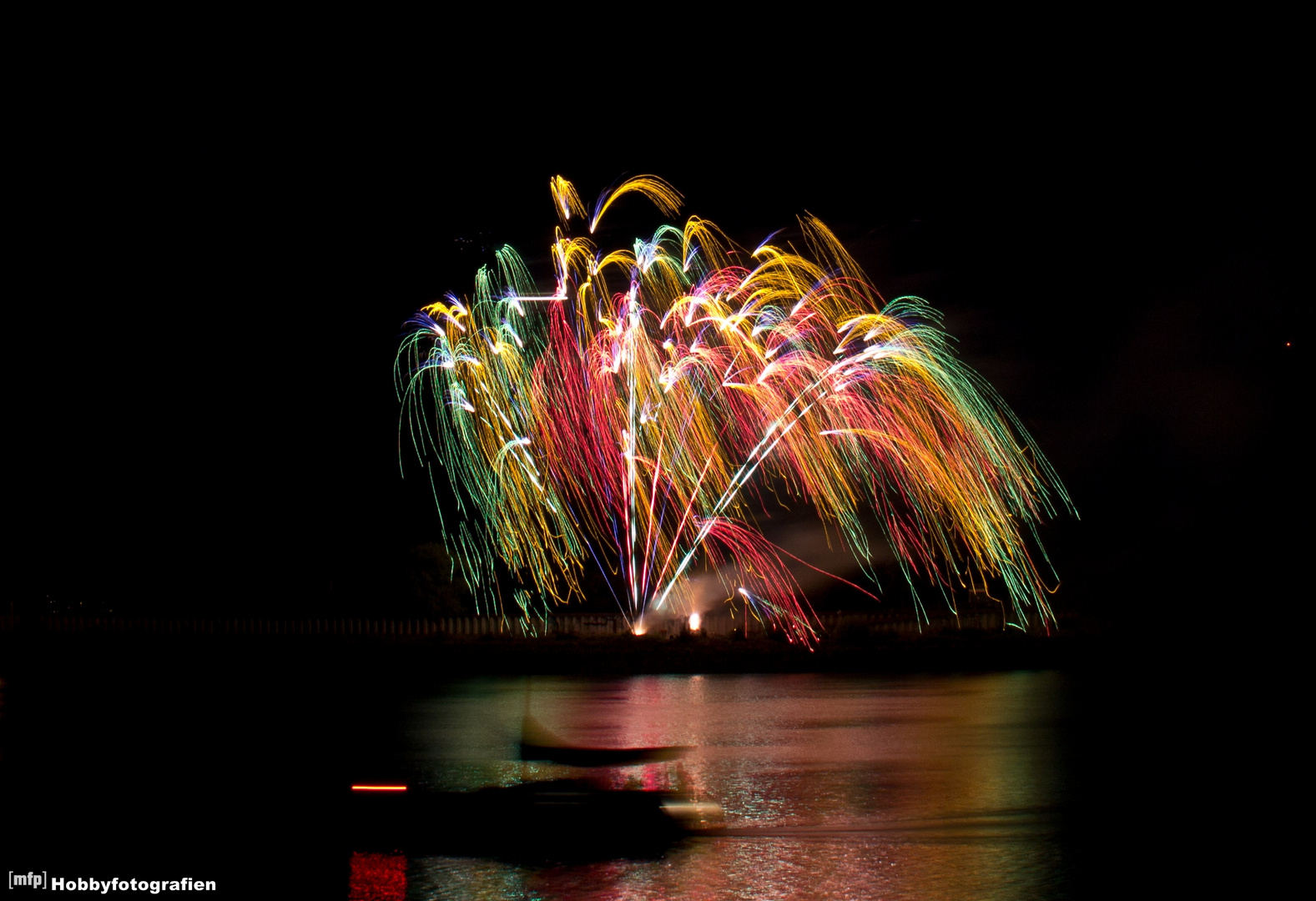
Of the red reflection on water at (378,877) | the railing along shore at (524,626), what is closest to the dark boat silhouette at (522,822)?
the red reflection on water at (378,877)

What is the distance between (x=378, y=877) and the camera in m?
7.40

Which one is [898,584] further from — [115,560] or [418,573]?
[115,560]

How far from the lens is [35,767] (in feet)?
37.5

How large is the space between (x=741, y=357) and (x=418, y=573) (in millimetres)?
12454

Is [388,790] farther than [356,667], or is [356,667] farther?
[356,667]

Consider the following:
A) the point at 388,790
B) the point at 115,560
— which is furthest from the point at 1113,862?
the point at 115,560

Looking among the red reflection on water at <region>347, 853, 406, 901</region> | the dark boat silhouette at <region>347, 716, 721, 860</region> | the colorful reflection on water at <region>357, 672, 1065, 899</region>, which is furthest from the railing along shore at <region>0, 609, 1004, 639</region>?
the red reflection on water at <region>347, 853, 406, 901</region>

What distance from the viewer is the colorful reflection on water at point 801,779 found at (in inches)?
284

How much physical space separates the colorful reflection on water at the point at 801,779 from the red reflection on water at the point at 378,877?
0.12 m

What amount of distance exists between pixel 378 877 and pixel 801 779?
4475mm

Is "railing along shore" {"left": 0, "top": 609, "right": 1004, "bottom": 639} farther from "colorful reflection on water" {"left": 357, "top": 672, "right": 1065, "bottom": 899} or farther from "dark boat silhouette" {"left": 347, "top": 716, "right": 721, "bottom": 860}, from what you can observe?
"dark boat silhouette" {"left": 347, "top": 716, "right": 721, "bottom": 860}

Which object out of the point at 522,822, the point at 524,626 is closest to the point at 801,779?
the point at 522,822

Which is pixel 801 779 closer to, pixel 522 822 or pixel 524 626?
pixel 522 822

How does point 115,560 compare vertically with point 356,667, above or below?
above
